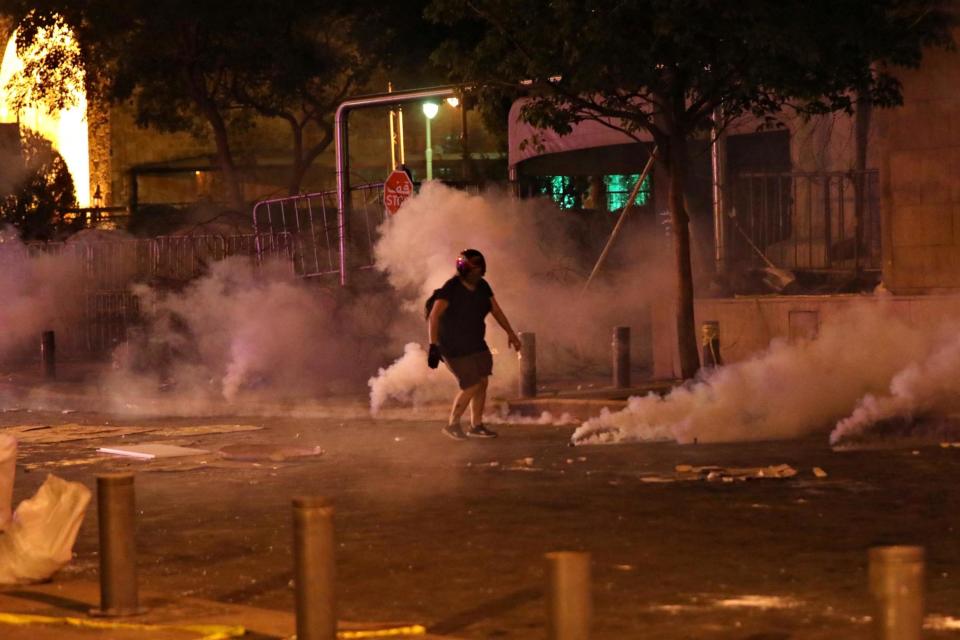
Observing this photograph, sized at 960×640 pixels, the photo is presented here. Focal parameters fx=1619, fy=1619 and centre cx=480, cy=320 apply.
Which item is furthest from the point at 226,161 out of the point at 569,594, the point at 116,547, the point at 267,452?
the point at 569,594

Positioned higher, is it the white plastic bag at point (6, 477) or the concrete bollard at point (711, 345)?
the concrete bollard at point (711, 345)

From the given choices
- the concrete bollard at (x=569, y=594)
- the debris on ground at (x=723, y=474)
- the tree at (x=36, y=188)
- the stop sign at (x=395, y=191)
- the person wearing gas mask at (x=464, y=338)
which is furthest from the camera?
the tree at (x=36, y=188)

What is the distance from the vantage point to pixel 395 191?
76.8ft

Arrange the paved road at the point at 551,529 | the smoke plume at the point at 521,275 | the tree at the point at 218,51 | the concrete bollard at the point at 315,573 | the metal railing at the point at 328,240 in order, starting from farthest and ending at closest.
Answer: the tree at the point at 218,51 < the metal railing at the point at 328,240 < the smoke plume at the point at 521,275 < the paved road at the point at 551,529 < the concrete bollard at the point at 315,573

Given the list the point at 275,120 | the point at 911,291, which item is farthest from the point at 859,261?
the point at 275,120

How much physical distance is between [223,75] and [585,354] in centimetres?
2500

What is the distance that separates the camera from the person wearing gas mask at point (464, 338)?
14.7m

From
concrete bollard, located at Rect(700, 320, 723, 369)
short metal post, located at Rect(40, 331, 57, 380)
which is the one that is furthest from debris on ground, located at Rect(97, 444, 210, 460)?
short metal post, located at Rect(40, 331, 57, 380)

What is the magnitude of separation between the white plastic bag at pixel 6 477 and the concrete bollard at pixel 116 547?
108 cm

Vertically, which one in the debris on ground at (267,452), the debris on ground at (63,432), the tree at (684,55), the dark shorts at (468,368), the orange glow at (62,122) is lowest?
the debris on ground at (267,452)

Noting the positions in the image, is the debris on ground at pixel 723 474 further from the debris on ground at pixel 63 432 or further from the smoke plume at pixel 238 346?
the smoke plume at pixel 238 346

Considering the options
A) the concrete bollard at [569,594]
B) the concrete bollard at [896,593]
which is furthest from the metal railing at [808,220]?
the concrete bollard at [896,593]

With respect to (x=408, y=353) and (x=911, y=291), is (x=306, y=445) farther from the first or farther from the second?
(x=911, y=291)

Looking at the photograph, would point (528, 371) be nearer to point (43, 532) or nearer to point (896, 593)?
point (43, 532)
